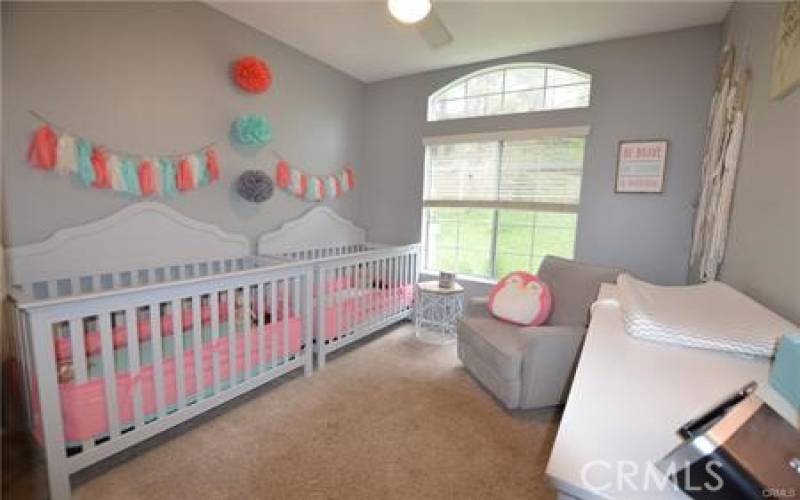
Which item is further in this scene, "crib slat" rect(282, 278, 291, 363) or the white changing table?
"crib slat" rect(282, 278, 291, 363)

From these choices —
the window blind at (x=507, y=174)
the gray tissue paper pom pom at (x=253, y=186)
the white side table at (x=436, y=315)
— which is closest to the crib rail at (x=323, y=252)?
the gray tissue paper pom pom at (x=253, y=186)

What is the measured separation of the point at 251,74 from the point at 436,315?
252 cm

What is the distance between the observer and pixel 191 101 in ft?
8.10

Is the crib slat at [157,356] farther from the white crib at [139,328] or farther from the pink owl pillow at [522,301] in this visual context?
the pink owl pillow at [522,301]

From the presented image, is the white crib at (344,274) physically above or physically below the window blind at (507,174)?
below

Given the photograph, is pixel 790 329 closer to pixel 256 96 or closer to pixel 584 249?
pixel 584 249

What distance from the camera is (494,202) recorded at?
131 inches

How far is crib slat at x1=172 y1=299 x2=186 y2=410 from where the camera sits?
1792 mm

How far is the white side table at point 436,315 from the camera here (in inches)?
128

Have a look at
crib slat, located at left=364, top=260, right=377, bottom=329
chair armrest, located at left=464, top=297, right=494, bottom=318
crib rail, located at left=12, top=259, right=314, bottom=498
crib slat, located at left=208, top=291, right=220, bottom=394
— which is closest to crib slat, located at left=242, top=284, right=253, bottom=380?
crib rail, located at left=12, top=259, right=314, bottom=498

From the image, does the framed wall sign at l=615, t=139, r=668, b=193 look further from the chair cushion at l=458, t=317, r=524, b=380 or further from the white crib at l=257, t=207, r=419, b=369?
the white crib at l=257, t=207, r=419, b=369

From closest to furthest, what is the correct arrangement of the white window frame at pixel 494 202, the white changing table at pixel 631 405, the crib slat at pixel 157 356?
the white changing table at pixel 631 405
the crib slat at pixel 157 356
the white window frame at pixel 494 202

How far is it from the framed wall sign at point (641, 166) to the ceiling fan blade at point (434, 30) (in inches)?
65.1

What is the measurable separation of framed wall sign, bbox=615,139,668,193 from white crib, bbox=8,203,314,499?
2.47 meters
